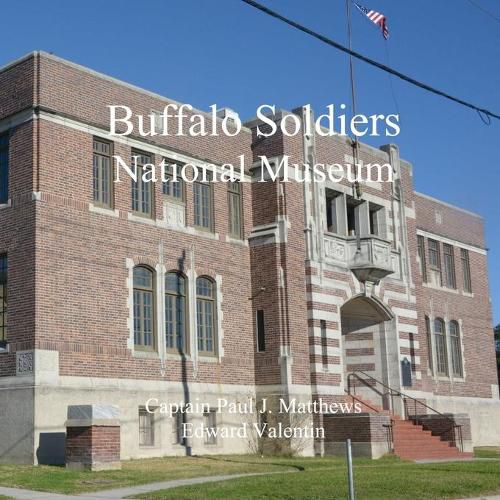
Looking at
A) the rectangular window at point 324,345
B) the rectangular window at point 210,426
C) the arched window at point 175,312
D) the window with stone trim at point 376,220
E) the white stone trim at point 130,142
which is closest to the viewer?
the white stone trim at point 130,142

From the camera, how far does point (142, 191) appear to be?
2630cm

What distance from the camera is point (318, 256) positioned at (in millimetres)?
29438

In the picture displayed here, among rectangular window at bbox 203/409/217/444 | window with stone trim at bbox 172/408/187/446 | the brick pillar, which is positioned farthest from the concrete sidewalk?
rectangular window at bbox 203/409/217/444

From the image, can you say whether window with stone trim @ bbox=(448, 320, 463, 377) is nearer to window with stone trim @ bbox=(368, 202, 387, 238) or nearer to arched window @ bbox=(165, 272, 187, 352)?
window with stone trim @ bbox=(368, 202, 387, 238)

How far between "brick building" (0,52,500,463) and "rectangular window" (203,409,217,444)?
0.18ft

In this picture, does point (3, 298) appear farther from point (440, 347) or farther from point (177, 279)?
point (440, 347)

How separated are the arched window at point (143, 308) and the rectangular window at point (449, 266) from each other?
58.9 feet

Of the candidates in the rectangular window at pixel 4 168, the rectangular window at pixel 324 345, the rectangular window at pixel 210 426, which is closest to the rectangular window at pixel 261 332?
the rectangular window at pixel 324 345

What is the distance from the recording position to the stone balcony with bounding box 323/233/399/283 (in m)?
30.2

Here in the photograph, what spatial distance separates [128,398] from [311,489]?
29.5ft

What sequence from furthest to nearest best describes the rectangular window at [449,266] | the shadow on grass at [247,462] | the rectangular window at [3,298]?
the rectangular window at [449,266], the rectangular window at [3,298], the shadow on grass at [247,462]

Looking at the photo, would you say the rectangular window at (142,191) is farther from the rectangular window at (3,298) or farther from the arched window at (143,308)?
the rectangular window at (3,298)

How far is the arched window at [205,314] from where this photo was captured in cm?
2727

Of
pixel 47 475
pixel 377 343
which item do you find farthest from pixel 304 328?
pixel 47 475
